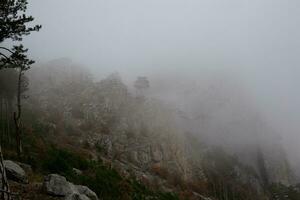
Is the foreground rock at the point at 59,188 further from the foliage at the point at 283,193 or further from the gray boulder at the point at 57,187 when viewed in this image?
the foliage at the point at 283,193

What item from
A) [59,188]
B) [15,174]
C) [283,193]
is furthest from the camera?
[283,193]

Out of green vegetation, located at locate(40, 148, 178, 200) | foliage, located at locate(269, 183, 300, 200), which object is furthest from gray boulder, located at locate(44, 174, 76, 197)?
foliage, located at locate(269, 183, 300, 200)

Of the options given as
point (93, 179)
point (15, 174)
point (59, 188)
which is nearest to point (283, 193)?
point (93, 179)

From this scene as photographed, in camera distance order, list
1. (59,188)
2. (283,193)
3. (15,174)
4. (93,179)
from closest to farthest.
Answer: (59,188), (15,174), (93,179), (283,193)

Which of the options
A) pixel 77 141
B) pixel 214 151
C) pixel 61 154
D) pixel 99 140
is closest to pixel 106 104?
pixel 99 140

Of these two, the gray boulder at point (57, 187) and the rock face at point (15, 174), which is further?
the rock face at point (15, 174)

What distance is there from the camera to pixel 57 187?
17484 mm

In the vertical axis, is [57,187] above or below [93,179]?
above

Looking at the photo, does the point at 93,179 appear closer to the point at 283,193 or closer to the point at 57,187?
the point at 57,187

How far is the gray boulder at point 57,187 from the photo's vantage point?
17300 millimetres

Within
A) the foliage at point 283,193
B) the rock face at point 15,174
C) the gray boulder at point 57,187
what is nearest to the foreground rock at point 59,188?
the gray boulder at point 57,187

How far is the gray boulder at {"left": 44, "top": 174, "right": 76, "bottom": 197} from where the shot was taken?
1730 cm

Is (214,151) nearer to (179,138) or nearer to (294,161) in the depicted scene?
(179,138)

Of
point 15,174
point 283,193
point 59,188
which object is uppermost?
point 15,174
